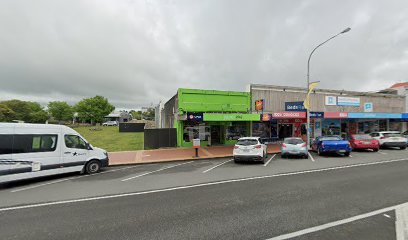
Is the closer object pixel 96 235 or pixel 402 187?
pixel 96 235

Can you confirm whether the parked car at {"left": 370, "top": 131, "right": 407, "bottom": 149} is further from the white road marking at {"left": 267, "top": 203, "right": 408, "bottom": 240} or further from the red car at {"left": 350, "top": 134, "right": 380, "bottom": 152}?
the white road marking at {"left": 267, "top": 203, "right": 408, "bottom": 240}

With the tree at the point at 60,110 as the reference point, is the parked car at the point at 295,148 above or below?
below

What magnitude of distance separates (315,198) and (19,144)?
10.7 metres

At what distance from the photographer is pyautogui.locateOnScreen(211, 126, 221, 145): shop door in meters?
19.8

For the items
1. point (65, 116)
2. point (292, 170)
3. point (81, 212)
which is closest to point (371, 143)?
point (292, 170)

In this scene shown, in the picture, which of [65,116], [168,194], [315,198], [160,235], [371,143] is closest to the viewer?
[160,235]

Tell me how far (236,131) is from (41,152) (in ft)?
51.3

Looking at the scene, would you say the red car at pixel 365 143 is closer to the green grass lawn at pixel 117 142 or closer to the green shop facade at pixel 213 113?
the green shop facade at pixel 213 113

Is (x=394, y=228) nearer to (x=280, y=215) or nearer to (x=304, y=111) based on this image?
(x=280, y=215)

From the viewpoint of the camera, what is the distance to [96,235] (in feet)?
12.8

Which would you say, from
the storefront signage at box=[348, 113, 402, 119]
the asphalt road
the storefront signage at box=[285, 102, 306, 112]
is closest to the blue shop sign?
the asphalt road

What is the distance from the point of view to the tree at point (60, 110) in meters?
77.4

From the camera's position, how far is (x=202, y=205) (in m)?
5.35

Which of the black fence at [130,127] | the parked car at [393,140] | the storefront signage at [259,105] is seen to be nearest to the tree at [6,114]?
the black fence at [130,127]
